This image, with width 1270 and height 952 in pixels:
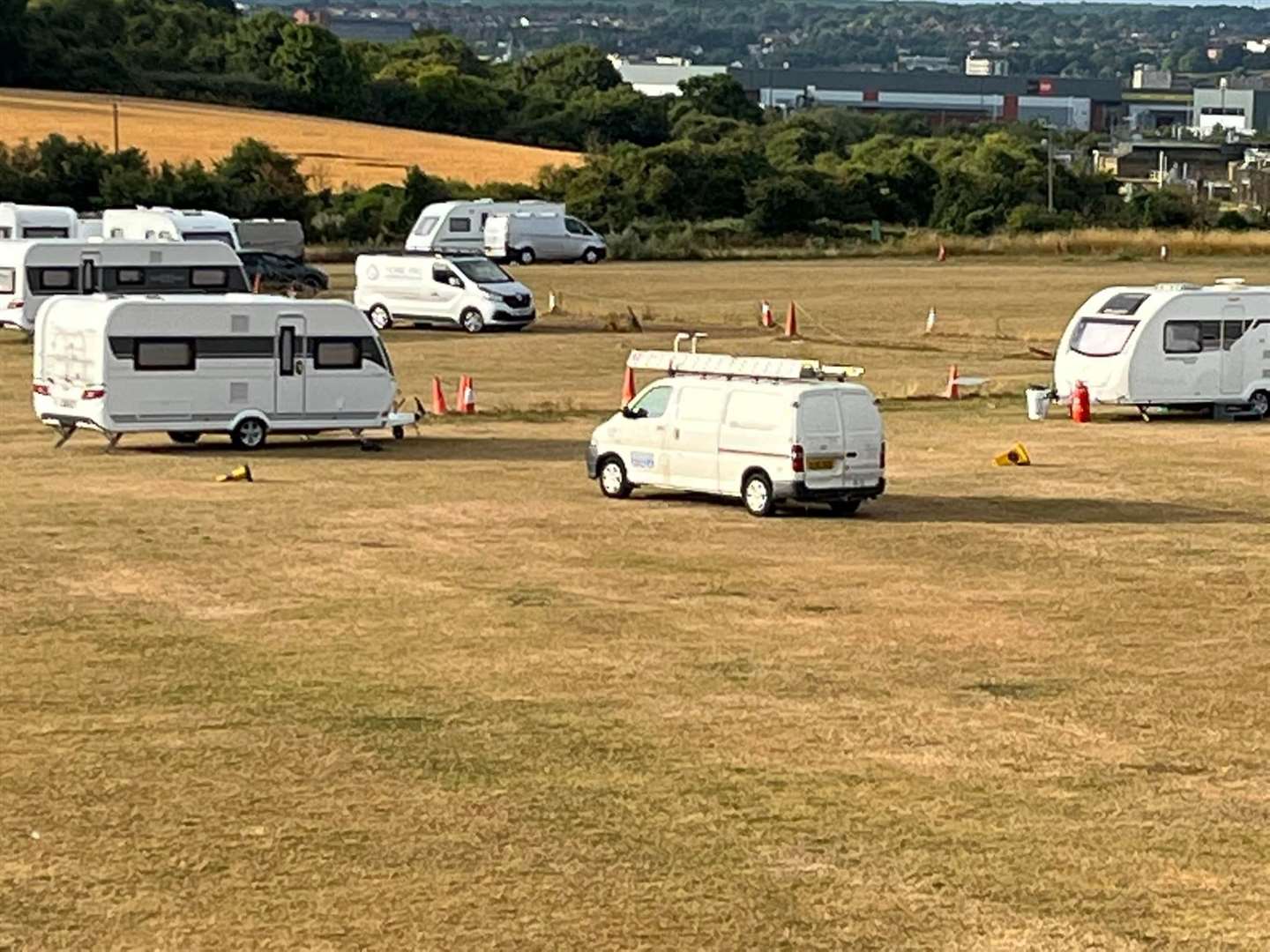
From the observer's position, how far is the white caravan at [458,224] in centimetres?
7212

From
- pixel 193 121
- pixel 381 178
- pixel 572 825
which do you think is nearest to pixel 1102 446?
pixel 572 825

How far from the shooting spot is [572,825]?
47.4 ft

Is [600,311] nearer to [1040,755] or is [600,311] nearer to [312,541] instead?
[312,541]

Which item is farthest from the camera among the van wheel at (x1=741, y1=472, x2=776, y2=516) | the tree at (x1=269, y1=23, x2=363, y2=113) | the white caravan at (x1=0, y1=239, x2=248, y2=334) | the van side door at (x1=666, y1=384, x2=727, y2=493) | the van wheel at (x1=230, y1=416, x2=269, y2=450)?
the tree at (x1=269, y1=23, x2=363, y2=113)

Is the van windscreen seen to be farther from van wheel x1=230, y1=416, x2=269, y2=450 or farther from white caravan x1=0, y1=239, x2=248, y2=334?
van wheel x1=230, y1=416, x2=269, y2=450

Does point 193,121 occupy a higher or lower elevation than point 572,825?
higher

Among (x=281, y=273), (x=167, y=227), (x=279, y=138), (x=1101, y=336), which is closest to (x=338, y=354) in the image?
(x=1101, y=336)

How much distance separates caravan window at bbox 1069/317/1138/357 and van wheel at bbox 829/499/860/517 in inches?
445

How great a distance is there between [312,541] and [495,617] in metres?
4.74

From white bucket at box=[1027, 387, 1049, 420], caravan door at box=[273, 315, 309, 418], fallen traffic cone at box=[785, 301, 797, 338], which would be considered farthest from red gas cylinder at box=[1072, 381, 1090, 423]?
fallen traffic cone at box=[785, 301, 797, 338]

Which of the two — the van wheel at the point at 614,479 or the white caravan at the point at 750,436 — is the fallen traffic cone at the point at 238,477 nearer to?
the white caravan at the point at 750,436

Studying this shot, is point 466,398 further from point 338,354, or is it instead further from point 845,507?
point 845,507

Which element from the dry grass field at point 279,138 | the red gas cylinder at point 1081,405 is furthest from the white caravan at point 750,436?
the dry grass field at point 279,138

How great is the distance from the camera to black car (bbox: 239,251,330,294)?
193 feet
